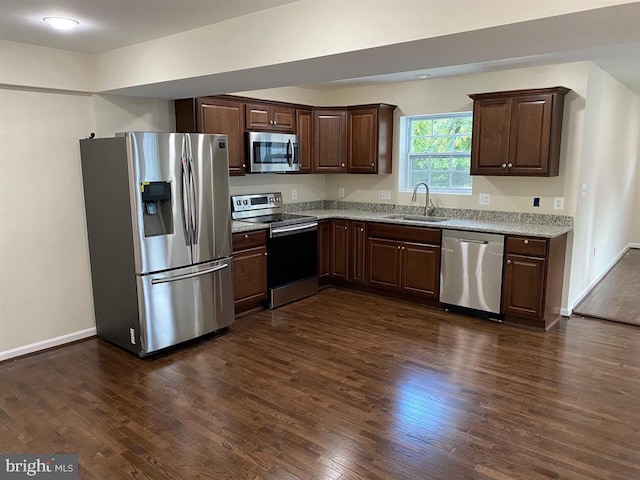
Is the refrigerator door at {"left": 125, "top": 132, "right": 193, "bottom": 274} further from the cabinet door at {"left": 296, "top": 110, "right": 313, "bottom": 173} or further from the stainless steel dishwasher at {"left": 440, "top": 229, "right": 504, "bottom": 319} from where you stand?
the stainless steel dishwasher at {"left": 440, "top": 229, "right": 504, "bottom": 319}

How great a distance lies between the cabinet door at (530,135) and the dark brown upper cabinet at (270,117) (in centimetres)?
→ 239

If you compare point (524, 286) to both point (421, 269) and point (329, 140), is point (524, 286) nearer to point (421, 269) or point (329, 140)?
point (421, 269)

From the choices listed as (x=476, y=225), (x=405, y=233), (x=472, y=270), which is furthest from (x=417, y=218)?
(x=472, y=270)

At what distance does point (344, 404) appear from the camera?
2992 mm

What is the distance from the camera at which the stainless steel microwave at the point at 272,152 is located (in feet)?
→ 15.8

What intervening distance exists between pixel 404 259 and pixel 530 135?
5.71ft

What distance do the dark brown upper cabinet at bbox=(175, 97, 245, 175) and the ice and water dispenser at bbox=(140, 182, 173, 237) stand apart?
1013 millimetres

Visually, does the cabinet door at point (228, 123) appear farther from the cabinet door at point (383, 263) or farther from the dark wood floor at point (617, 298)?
the dark wood floor at point (617, 298)

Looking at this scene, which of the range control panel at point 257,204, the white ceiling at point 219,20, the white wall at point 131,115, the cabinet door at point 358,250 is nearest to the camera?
the white ceiling at point 219,20

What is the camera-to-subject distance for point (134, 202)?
3.47 meters

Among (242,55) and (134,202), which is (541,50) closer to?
(242,55)

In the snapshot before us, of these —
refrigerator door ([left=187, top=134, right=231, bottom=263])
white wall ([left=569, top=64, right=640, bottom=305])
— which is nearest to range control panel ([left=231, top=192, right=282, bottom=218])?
refrigerator door ([left=187, top=134, right=231, bottom=263])

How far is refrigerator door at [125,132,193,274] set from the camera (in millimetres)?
3453

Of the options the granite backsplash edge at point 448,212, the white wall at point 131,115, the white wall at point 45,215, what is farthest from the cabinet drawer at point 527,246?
the white wall at point 45,215
